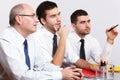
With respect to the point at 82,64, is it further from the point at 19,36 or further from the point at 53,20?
the point at 19,36

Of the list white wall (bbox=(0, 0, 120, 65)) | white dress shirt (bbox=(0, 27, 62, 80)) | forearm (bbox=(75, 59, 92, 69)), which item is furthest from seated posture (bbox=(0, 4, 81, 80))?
white wall (bbox=(0, 0, 120, 65))

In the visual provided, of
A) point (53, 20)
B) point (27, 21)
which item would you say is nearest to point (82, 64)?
point (53, 20)

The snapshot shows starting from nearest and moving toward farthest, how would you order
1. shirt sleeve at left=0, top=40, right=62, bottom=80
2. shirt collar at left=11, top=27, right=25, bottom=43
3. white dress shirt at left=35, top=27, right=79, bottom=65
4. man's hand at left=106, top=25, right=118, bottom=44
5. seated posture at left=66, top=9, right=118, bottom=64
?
shirt sleeve at left=0, top=40, right=62, bottom=80 → shirt collar at left=11, top=27, right=25, bottom=43 → white dress shirt at left=35, top=27, right=79, bottom=65 → man's hand at left=106, top=25, right=118, bottom=44 → seated posture at left=66, top=9, right=118, bottom=64

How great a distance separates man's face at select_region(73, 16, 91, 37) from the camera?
2.97m

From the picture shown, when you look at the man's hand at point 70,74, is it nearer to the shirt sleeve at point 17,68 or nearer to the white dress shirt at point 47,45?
the shirt sleeve at point 17,68

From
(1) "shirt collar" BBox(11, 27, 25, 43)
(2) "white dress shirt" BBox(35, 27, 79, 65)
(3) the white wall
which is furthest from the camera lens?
(3) the white wall

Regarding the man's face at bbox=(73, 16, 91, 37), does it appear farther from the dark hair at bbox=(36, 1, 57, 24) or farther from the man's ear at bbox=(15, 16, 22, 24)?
the man's ear at bbox=(15, 16, 22, 24)

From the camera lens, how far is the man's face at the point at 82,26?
9.76ft

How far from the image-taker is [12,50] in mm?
1739

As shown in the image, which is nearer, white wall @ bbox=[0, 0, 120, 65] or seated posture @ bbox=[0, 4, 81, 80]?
seated posture @ bbox=[0, 4, 81, 80]

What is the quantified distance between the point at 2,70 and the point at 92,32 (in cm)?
200

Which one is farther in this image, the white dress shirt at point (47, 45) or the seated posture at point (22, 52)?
the white dress shirt at point (47, 45)

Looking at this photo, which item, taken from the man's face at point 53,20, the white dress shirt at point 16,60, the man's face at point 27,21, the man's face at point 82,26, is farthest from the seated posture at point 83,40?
the white dress shirt at point 16,60

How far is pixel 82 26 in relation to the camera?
2998 mm
